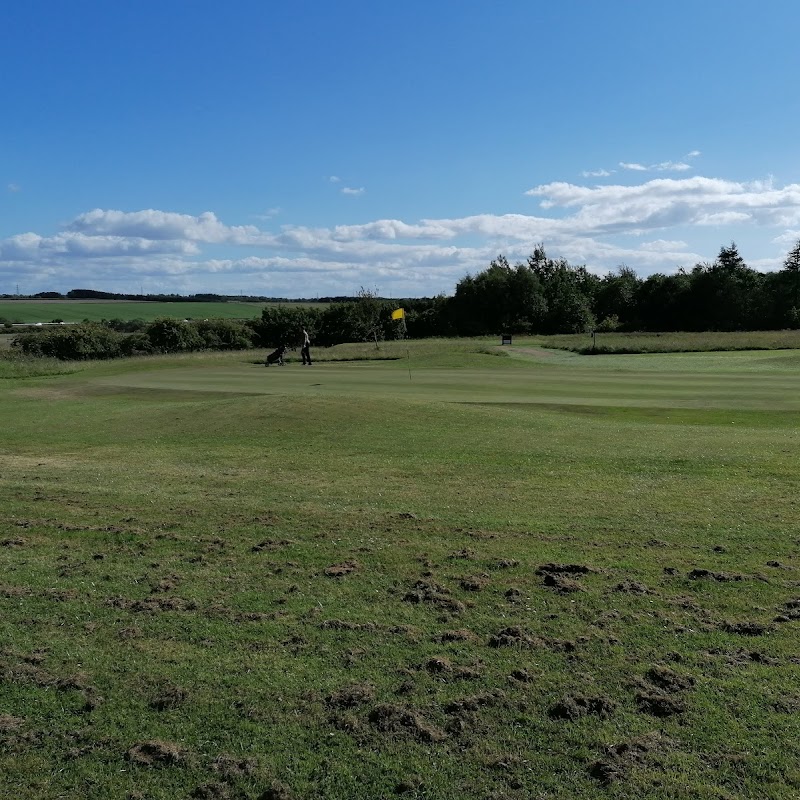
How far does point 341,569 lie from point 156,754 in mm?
3632

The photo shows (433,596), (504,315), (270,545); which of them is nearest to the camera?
(433,596)

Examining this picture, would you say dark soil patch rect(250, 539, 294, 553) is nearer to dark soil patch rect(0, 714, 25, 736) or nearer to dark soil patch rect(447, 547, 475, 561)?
dark soil patch rect(447, 547, 475, 561)

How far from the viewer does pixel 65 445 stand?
1941 cm

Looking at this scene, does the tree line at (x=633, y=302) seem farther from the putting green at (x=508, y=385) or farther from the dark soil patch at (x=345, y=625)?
the dark soil patch at (x=345, y=625)

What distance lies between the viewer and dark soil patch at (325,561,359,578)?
26.8 ft

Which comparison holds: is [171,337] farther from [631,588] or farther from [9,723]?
[9,723]

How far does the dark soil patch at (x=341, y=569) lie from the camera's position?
8154 mm

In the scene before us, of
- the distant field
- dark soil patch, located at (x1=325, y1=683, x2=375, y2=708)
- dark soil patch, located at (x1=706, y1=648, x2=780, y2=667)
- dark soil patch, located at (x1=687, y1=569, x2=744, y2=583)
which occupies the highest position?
the distant field

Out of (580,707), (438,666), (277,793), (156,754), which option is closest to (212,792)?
(277,793)

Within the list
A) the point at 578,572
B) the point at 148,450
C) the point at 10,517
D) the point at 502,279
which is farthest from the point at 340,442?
the point at 502,279

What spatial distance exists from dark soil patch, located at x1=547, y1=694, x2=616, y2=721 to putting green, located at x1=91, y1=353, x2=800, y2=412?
67.4ft

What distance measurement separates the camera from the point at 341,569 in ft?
27.3

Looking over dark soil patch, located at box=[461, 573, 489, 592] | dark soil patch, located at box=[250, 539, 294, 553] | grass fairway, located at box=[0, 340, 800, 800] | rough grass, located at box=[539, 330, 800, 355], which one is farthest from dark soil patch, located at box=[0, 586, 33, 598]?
rough grass, located at box=[539, 330, 800, 355]

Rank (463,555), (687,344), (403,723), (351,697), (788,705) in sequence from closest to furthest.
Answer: (403,723), (788,705), (351,697), (463,555), (687,344)
